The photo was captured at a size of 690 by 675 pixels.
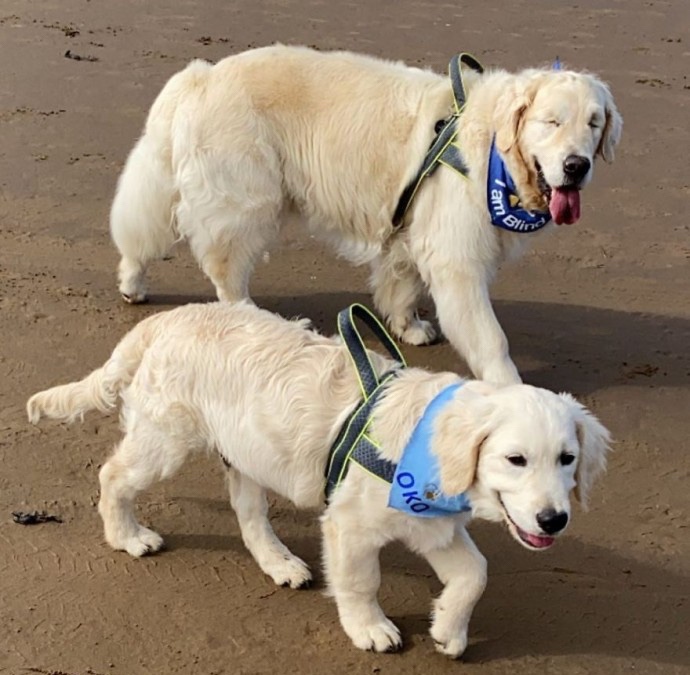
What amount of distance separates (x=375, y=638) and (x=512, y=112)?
2710mm

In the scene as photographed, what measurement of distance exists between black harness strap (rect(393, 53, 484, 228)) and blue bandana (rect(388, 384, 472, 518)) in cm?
225

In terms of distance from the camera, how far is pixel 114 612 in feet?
13.4

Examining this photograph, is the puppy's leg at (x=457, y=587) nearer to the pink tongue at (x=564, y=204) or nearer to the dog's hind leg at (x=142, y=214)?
the pink tongue at (x=564, y=204)

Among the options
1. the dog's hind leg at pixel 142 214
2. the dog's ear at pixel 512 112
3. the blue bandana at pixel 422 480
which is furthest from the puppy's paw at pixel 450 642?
the dog's hind leg at pixel 142 214

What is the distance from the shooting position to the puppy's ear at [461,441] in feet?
11.3

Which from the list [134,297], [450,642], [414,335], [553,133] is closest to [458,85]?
[553,133]

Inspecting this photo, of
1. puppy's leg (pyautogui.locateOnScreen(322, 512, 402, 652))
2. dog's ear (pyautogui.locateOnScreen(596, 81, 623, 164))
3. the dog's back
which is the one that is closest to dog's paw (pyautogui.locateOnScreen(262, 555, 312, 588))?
puppy's leg (pyautogui.locateOnScreen(322, 512, 402, 652))

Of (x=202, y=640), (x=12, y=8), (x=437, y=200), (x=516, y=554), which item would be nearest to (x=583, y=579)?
(x=516, y=554)

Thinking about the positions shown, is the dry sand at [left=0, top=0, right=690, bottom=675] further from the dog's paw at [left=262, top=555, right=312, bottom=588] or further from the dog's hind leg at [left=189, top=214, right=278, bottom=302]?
the dog's hind leg at [left=189, top=214, right=278, bottom=302]

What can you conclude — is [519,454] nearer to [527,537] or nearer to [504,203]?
[527,537]

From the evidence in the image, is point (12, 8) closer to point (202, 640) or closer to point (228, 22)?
point (228, 22)

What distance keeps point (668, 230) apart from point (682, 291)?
926mm

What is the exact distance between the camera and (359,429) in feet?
12.4

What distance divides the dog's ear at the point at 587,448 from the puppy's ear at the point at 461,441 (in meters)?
0.31
